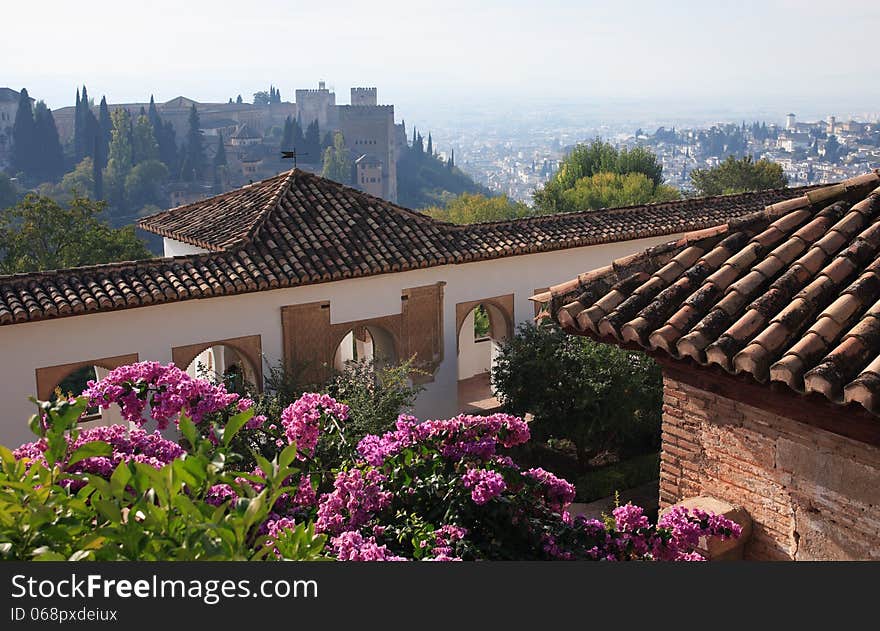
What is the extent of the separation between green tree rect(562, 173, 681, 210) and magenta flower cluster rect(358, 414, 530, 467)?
118 feet

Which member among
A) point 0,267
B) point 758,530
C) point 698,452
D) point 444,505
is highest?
point 444,505

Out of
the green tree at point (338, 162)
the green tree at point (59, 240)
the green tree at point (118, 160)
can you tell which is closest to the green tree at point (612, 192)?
the green tree at point (59, 240)

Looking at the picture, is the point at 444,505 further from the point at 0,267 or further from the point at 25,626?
the point at 0,267

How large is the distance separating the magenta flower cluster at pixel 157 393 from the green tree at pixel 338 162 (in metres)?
112

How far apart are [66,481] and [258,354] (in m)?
9.74

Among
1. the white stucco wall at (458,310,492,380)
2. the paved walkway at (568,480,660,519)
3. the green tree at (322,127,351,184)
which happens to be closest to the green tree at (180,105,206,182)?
the green tree at (322,127,351,184)

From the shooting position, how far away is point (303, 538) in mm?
1949

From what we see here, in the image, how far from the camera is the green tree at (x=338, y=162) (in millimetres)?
115875

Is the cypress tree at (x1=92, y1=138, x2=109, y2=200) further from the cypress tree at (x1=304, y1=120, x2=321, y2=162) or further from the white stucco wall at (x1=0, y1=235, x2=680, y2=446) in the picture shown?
the white stucco wall at (x1=0, y1=235, x2=680, y2=446)

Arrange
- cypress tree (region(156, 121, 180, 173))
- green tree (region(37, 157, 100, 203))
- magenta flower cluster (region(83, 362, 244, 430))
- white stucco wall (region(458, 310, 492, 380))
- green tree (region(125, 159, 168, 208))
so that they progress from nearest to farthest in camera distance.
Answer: magenta flower cluster (region(83, 362, 244, 430))
white stucco wall (region(458, 310, 492, 380))
green tree (region(37, 157, 100, 203))
green tree (region(125, 159, 168, 208))
cypress tree (region(156, 121, 180, 173))

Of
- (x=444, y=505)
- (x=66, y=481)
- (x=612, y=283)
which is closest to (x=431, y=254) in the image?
(x=612, y=283)

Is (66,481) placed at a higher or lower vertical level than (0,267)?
higher

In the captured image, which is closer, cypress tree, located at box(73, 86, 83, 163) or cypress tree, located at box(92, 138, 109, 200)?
cypress tree, located at box(92, 138, 109, 200)

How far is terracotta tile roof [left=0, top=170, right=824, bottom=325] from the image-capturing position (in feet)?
35.3
